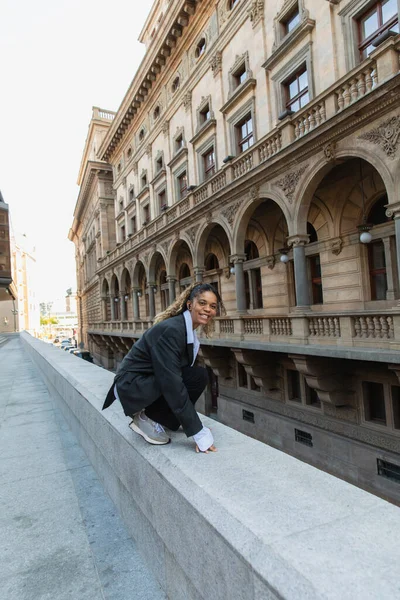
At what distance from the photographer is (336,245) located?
11828 millimetres

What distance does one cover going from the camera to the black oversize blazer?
2.35 meters

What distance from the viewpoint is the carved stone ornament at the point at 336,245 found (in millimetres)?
11758

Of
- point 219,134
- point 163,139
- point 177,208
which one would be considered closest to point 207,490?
point 219,134

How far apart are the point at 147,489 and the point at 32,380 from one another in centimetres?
799

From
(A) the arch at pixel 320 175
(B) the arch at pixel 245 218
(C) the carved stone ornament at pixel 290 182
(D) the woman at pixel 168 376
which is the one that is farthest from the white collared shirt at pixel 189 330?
(B) the arch at pixel 245 218

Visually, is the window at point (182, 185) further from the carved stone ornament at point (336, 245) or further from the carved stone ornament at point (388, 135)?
the carved stone ornament at point (388, 135)

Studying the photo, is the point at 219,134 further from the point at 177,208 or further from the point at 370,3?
the point at 370,3

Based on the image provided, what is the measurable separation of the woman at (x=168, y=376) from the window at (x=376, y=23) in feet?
33.6

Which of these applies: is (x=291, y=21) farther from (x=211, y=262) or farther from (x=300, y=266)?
(x=211, y=262)

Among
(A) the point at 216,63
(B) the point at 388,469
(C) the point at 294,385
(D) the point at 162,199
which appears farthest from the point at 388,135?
(D) the point at 162,199

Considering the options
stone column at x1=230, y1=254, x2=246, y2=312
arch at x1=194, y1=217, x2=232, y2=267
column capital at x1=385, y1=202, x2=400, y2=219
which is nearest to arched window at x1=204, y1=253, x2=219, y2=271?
arch at x1=194, y1=217, x2=232, y2=267

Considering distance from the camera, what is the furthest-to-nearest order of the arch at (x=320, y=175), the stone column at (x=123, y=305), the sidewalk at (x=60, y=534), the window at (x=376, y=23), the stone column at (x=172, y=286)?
the stone column at (x=123, y=305) < the stone column at (x=172, y=286) < the window at (x=376, y=23) < the arch at (x=320, y=175) < the sidewalk at (x=60, y=534)

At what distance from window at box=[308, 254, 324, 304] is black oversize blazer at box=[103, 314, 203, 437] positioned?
37.4 feet

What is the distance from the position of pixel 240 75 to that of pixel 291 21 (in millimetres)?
3389
